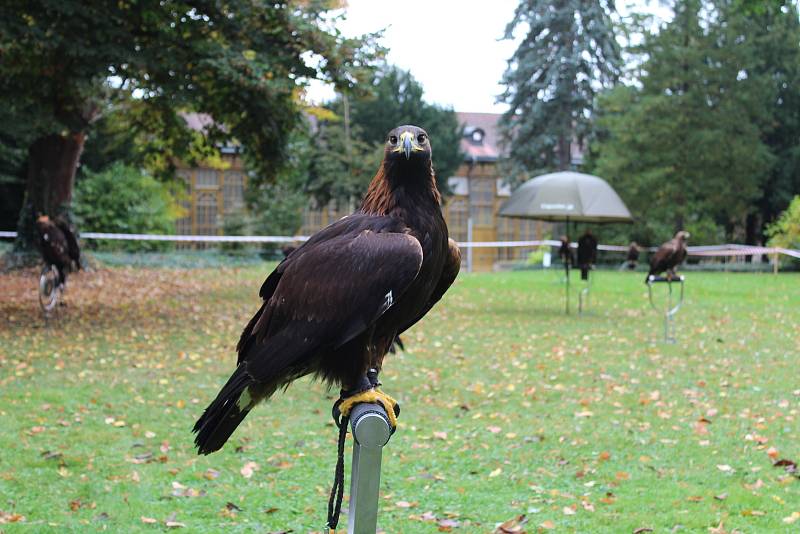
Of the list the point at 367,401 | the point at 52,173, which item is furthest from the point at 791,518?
the point at 52,173

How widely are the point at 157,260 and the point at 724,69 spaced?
66.2 ft

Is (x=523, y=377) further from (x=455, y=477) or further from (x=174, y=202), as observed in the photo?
(x=174, y=202)

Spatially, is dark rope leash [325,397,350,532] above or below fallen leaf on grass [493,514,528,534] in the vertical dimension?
above

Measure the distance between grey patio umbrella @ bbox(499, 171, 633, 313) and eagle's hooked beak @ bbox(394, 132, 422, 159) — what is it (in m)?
10.9

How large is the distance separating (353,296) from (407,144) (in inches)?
23.4

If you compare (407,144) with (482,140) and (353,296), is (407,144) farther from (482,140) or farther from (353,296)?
(482,140)

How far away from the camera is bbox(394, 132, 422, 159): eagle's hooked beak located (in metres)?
3.01

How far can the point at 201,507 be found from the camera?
5.05m

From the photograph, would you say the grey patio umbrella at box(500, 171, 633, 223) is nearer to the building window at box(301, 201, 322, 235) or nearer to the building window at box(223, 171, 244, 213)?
the building window at box(301, 201, 322, 235)

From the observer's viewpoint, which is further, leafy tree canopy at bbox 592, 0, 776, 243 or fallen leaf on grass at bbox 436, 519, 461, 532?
leafy tree canopy at bbox 592, 0, 776, 243

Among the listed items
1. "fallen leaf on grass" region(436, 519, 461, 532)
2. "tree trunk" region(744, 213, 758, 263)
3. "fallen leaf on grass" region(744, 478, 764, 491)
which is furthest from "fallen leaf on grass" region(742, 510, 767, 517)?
"tree trunk" region(744, 213, 758, 263)

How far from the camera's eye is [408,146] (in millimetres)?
3004

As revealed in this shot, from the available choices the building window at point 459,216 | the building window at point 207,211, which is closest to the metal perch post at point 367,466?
the building window at point 207,211

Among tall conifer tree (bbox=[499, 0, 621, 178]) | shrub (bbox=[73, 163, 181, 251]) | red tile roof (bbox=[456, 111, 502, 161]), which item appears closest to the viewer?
shrub (bbox=[73, 163, 181, 251])
